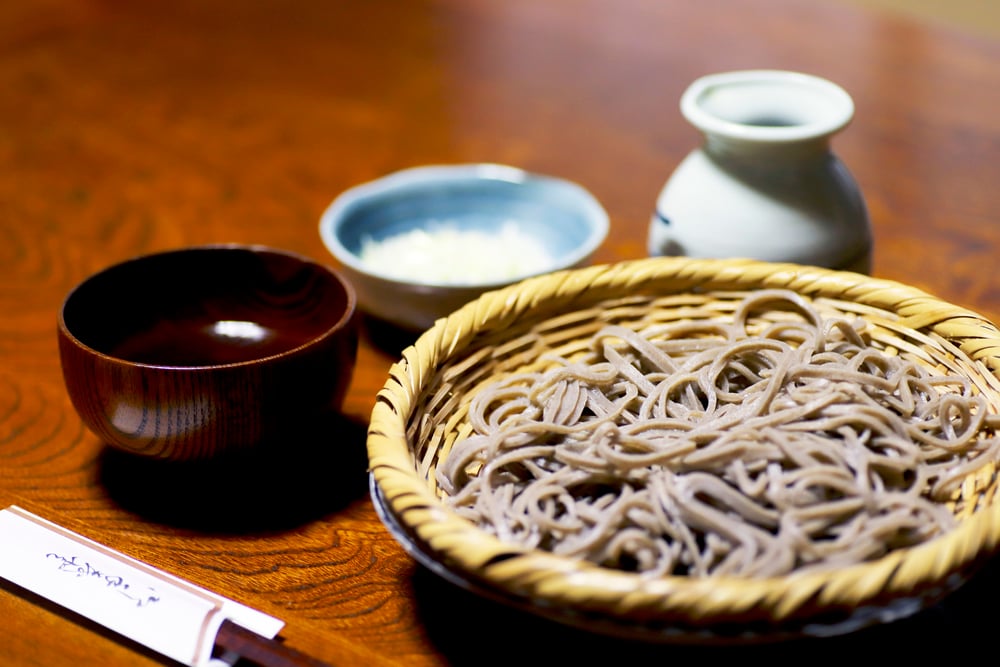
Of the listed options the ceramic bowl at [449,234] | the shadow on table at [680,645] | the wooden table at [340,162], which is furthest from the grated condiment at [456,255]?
the shadow on table at [680,645]

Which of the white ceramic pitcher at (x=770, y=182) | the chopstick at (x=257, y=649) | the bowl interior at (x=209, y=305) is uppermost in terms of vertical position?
the white ceramic pitcher at (x=770, y=182)

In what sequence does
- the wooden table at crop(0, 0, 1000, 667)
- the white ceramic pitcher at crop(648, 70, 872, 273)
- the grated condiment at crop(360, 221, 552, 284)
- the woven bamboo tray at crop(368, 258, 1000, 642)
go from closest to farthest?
the woven bamboo tray at crop(368, 258, 1000, 642), the wooden table at crop(0, 0, 1000, 667), the white ceramic pitcher at crop(648, 70, 872, 273), the grated condiment at crop(360, 221, 552, 284)

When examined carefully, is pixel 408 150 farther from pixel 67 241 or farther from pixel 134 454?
pixel 134 454

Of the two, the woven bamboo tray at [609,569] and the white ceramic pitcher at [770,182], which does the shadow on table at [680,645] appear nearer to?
the woven bamboo tray at [609,569]

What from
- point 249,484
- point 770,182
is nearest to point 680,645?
point 249,484

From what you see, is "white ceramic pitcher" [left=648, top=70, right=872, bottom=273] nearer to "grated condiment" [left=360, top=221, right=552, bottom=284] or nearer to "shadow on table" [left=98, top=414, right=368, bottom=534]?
"grated condiment" [left=360, top=221, right=552, bottom=284]

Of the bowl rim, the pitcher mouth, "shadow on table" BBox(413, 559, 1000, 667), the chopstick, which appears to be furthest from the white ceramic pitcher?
the chopstick
